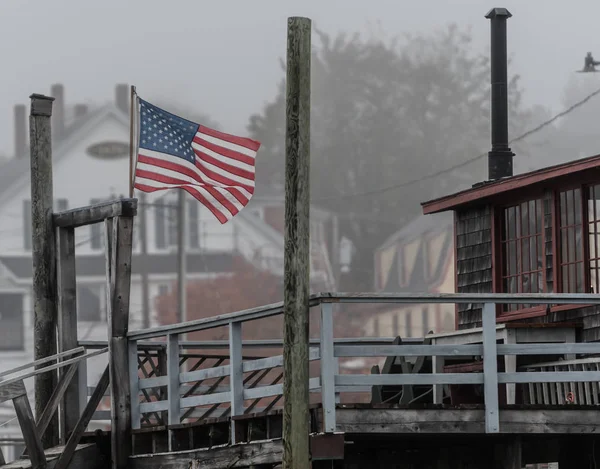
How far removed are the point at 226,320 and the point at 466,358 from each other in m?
4.59

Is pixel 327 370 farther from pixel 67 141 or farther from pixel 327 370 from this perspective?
pixel 67 141

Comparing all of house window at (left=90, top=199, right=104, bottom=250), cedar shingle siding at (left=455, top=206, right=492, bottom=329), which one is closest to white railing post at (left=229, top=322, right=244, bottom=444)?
cedar shingle siding at (left=455, top=206, right=492, bottom=329)

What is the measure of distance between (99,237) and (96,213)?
6152cm

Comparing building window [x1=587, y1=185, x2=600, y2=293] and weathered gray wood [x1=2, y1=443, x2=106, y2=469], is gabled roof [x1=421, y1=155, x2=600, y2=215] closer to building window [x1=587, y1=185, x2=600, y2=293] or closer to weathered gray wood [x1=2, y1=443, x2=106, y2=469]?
building window [x1=587, y1=185, x2=600, y2=293]

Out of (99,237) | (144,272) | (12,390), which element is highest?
(99,237)

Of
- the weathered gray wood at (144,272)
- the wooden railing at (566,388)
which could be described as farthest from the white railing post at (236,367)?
the weathered gray wood at (144,272)

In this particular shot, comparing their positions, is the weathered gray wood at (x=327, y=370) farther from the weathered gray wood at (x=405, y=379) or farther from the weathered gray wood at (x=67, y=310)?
the weathered gray wood at (x=67, y=310)

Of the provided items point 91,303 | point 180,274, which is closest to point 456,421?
point 180,274

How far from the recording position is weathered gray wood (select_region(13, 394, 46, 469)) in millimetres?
16688

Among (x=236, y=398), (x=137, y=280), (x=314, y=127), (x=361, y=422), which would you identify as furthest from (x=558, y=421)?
(x=314, y=127)

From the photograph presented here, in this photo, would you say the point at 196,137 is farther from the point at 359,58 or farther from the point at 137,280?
the point at 359,58

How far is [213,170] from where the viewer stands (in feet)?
58.2

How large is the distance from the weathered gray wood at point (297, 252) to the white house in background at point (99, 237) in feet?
205

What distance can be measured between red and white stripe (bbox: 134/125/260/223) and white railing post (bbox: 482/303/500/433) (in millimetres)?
3651
